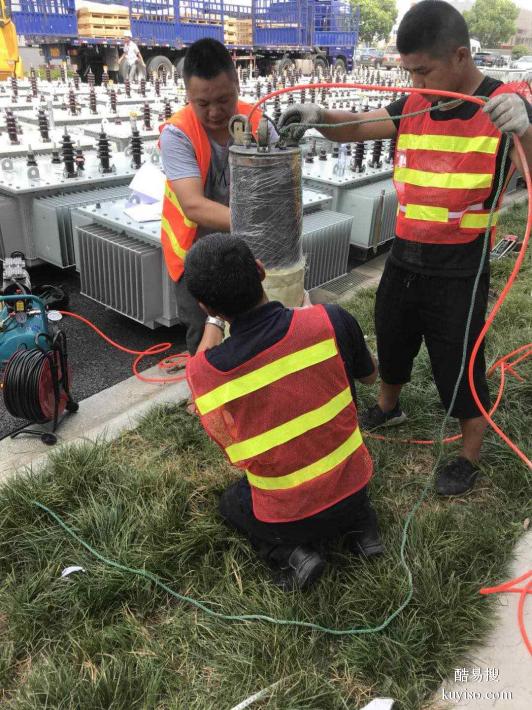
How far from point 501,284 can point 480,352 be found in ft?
9.65

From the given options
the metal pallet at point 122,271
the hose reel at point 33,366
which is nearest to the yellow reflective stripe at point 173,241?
the metal pallet at point 122,271

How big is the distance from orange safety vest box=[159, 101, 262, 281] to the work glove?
0.88 ft

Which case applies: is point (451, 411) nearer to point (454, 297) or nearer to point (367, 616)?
point (454, 297)

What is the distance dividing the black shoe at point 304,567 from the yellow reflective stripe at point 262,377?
0.67 m

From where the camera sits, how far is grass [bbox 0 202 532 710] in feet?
5.86

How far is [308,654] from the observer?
6.15ft

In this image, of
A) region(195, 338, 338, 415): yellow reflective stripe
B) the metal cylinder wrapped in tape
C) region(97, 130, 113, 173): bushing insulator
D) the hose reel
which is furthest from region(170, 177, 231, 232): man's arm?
region(97, 130, 113, 173): bushing insulator

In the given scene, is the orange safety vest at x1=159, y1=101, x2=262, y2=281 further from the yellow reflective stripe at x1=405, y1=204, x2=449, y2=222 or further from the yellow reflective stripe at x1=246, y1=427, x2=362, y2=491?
the yellow reflective stripe at x1=246, y1=427, x2=362, y2=491

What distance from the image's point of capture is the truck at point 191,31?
1733 cm

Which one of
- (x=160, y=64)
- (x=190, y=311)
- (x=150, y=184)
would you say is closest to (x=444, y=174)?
(x=190, y=311)

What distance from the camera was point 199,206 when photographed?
2521 millimetres


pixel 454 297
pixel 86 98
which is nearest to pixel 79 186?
pixel 454 297

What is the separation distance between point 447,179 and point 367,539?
1.43m

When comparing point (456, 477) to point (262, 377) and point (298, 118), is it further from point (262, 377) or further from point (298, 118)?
point (298, 118)
